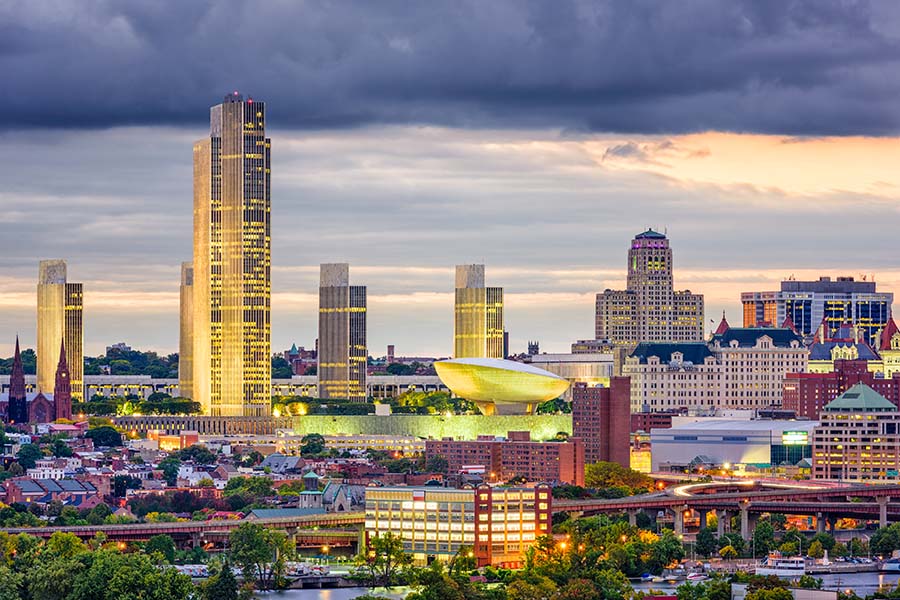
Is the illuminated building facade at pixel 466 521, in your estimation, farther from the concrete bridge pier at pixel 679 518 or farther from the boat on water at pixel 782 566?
the concrete bridge pier at pixel 679 518

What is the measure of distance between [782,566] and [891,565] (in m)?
6.82

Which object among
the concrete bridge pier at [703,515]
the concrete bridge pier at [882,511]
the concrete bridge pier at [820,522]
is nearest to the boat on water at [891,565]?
the concrete bridge pier at [882,511]

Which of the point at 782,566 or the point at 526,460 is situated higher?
the point at 526,460

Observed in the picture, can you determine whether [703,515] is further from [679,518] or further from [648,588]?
[648,588]

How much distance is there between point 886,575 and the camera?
14050 centimetres

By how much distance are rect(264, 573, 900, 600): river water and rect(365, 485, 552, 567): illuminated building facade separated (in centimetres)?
890

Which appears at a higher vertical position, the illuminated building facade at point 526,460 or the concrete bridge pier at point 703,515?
the illuminated building facade at point 526,460

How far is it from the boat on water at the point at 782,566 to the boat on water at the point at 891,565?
4141 mm

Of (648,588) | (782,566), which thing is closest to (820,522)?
(782,566)

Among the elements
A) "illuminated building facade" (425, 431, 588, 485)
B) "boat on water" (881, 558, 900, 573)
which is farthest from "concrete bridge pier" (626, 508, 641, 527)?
"boat on water" (881, 558, 900, 573)

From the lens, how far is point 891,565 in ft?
473

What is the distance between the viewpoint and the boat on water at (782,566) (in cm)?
13612

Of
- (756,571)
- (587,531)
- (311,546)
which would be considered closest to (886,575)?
(756,571)

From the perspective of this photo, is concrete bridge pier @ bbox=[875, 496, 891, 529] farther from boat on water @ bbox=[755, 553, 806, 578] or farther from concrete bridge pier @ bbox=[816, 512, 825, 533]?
boat on water @ bbox=[755, 553, 806, 578]
